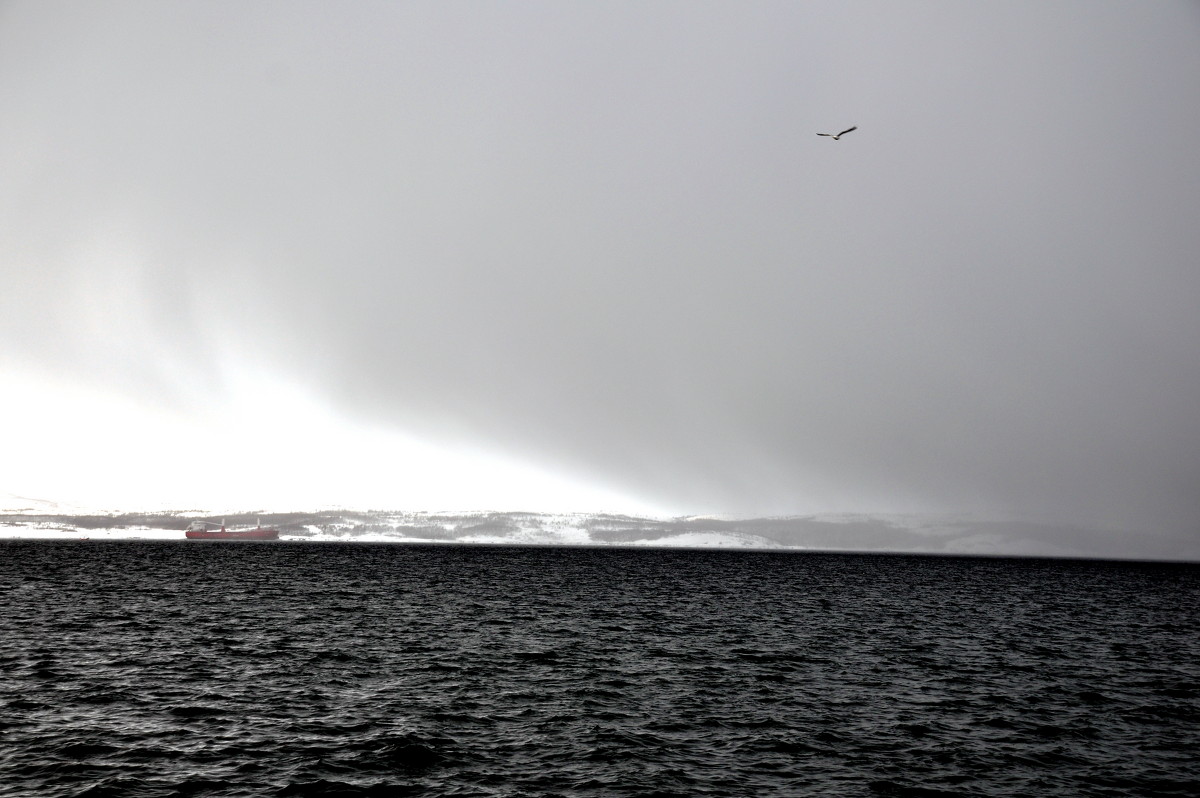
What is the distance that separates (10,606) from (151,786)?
64316mm

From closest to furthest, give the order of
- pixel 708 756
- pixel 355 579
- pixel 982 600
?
pixel 708 756 → pixel 982 600 → pixel 355 579

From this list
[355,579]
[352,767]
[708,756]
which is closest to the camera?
[352,767]

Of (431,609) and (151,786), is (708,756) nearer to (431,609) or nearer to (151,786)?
(151,786)

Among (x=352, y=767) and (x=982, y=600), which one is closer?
(x=352, y=767)

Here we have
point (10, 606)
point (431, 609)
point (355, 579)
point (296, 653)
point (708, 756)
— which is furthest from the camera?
point (355, 579)

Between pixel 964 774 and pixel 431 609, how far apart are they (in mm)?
60787

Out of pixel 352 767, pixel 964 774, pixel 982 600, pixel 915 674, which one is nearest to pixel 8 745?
pixel 352 767

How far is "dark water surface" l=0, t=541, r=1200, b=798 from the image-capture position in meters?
27.5

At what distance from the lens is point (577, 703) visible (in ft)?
127

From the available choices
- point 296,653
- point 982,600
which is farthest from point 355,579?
point 982,600

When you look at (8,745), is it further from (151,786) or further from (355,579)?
(355,579)

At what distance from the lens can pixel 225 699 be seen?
37219 mm

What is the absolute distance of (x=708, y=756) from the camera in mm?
30328

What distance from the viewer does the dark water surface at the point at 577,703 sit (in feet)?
90.2
